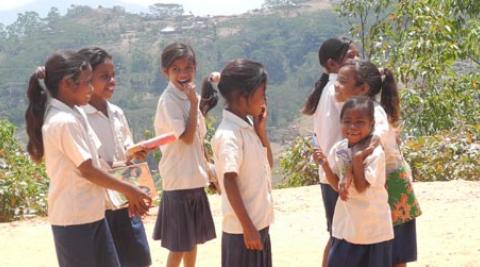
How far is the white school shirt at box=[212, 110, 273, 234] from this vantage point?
3211 mm

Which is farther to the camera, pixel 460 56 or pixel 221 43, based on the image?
pixel 221 43

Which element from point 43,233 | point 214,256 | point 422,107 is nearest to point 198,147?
point 214,256

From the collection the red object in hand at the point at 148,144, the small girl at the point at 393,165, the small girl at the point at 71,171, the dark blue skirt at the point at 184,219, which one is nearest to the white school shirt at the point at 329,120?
the small girl at the point at 393,165

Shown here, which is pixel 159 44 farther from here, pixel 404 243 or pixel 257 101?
pixel 257 101

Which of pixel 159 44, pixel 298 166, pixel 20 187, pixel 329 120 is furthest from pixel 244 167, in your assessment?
pixel 159 44

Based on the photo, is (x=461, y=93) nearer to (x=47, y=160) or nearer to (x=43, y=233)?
(x=43, y=233)

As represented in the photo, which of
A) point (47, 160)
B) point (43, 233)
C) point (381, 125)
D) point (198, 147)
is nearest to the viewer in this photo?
point (47, 160)

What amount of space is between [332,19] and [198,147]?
90319mm

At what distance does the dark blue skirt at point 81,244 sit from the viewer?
3.21 metres

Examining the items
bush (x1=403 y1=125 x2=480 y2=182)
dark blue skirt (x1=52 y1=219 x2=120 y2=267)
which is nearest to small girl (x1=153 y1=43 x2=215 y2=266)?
dark blue skirt (x1=52 y1=219 x2=120 y2=267)

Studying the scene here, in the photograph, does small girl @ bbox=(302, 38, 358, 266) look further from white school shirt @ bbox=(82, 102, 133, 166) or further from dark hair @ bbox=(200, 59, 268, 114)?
white school shirt @ bbox=(82, 102, 133, 166)

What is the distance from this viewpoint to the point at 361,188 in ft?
11.0

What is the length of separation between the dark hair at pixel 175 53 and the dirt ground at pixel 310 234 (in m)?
1.73

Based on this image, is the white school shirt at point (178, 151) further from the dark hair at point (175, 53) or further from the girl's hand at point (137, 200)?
the girl's hand at point (137, 200)
